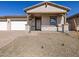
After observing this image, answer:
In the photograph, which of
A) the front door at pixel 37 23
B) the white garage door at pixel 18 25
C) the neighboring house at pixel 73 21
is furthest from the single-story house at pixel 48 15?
the white garage door at pixel 18 25

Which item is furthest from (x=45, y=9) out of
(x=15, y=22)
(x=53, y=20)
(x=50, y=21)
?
(x=15, y=22)

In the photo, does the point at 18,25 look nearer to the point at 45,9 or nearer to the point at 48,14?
the point at 48,14

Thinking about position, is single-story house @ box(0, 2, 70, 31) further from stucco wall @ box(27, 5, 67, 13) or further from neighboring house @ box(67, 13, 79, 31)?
neighboring house @ box(67, 13, 79, 31)

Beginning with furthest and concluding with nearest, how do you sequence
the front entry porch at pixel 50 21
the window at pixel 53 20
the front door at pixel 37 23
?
1. the front door at pixel 37 23
2. the window at pixel 53 20
3. the front entry porch at pixel 50 21

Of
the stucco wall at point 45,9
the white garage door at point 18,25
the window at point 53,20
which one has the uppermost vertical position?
the stucco wall at point 45,9

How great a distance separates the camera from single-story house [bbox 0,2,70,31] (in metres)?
21.2

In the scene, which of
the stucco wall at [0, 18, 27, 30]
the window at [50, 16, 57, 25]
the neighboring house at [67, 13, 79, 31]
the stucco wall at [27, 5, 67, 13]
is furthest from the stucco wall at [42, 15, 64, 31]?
the stucco wall at [0, 18, 27, 30]

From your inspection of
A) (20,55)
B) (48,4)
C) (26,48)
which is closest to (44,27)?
(48,4)

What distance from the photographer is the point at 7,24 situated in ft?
82.9

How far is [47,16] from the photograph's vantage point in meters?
22.4

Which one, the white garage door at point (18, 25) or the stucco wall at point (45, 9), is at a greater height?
the stucco wall at point (45, 9)

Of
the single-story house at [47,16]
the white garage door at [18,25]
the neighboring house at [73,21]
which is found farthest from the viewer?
the white garage door at [18,25]

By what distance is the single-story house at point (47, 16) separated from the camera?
69.7 ft

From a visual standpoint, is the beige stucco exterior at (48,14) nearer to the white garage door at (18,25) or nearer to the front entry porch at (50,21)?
the front entry porch at (50,21)
